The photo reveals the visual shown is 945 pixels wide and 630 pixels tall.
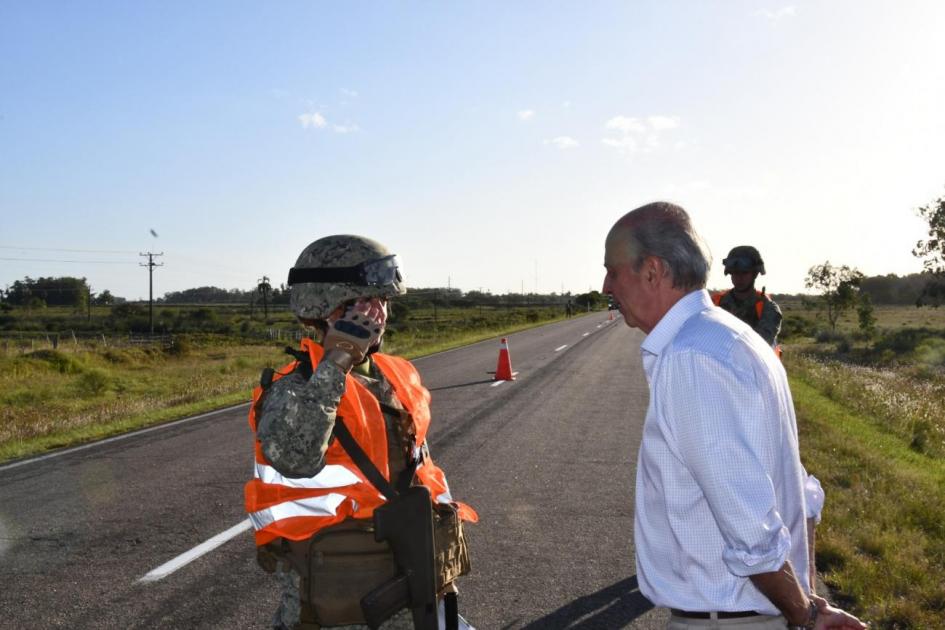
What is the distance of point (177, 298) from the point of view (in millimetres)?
187125

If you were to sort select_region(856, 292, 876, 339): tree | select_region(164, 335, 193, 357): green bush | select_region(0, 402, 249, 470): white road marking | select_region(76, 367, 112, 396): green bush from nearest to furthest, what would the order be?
1. select_region(0, 402, 249, 470): white road marking
2. select_region(76, 367, 112, 396): green bush
3. select_region(164, 335, 193, 357): green bush
4. select_region(856, 292, 876, 339): tree

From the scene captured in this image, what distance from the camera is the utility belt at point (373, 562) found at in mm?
2172

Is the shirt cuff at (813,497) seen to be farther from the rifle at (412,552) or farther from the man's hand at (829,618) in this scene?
the rifle at (412,552)

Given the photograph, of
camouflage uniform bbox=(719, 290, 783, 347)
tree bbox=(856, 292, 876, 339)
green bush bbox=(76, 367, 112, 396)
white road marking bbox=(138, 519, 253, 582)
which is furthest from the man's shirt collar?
tree bbox=(856, 292, 876, 339)

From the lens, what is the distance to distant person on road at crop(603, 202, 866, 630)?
1883 mm

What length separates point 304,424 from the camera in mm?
2123

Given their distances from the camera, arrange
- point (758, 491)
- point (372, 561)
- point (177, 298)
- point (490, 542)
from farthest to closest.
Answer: point (177, 298) → point (490, 542) → point (372, 561) → point (758, 491)

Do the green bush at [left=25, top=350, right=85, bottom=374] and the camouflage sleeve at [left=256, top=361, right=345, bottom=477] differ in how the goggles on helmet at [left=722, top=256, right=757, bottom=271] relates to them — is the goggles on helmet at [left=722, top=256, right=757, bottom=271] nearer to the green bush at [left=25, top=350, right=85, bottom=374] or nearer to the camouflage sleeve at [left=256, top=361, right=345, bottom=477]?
the camouflage sleeve at [left=256, top=361, right=345, bottom=477]

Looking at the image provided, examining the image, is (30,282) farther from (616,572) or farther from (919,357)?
(616,572)

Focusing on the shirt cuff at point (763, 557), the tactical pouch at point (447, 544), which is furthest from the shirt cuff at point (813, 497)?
the tactical pouch at point (447, 544)

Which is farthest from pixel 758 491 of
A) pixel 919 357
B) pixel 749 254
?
pixel 919 357

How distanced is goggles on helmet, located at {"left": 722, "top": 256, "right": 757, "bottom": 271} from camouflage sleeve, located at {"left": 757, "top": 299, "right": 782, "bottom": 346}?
0.94ft

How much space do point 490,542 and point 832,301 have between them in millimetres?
43276

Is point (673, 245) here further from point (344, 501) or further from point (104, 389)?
point (104, 389)
